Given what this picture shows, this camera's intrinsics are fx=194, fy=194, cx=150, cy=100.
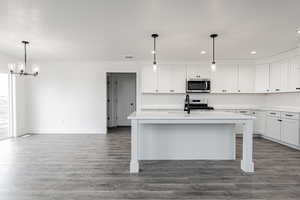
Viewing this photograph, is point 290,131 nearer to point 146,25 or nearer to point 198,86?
point 198,86

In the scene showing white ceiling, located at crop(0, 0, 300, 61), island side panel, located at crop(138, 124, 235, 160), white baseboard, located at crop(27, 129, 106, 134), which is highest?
white ceiling, located at crop(0, 0, 300, 61)

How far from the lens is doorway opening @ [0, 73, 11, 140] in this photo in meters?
5.54

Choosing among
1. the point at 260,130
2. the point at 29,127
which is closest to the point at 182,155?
the point at 260,130

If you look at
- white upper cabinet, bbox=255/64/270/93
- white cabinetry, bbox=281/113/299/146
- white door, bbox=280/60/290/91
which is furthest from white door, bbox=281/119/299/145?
white upper cabinet, bbox=255/64/270/93

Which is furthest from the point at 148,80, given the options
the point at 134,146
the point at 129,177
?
the point at 129,177

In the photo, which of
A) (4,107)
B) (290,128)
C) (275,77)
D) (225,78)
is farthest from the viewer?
(225,78)

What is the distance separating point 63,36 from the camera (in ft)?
12.4

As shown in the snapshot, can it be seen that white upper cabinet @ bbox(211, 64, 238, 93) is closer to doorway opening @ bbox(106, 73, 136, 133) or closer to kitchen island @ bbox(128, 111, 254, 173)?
kitchen island @ bbox(128, 111, 254, 173)

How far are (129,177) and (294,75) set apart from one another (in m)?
4.58

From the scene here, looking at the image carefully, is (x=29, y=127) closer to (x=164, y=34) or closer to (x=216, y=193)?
(x=164, y=34)

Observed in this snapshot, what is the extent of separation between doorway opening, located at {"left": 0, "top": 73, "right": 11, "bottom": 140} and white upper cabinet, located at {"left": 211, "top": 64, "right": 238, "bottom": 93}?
242 inches

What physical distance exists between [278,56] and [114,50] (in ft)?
14.4

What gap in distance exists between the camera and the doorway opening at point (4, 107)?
5.54 meters

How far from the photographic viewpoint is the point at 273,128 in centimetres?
520
